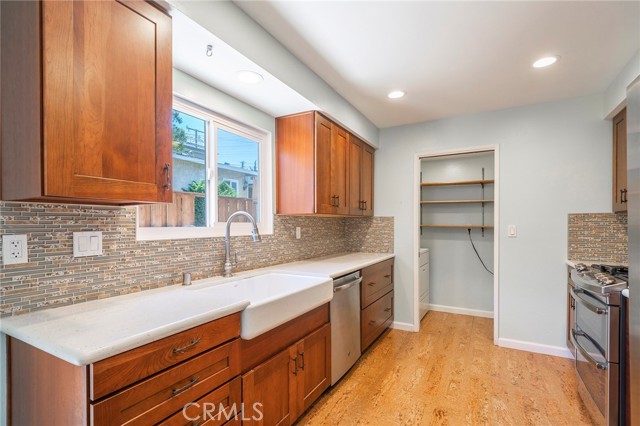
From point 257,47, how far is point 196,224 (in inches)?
45.3

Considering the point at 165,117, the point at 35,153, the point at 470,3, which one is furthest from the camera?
the point at 470,3

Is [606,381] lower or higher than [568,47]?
lower

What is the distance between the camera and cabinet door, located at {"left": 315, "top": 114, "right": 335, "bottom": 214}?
8.19 feet

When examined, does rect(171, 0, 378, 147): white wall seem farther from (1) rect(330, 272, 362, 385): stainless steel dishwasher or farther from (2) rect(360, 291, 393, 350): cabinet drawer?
(2) rect(360, 291, 393, 350): cabinet drawer

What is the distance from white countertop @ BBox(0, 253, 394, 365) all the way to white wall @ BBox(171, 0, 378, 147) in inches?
49.2

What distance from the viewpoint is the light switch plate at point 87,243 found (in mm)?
1300

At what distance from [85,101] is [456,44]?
6.53ft

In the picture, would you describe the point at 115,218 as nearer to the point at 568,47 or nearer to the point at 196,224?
the point at 196,224

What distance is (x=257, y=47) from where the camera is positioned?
1.69 m

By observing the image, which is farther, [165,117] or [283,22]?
[283,22]

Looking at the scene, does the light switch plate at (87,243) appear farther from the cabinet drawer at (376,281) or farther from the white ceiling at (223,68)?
the cabinet drawer at (376,281)

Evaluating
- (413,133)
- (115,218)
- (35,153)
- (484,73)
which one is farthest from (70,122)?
(413,133)

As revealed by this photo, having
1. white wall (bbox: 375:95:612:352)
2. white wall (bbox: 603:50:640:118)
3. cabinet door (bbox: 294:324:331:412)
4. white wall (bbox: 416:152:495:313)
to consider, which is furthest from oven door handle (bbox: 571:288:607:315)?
white wall (bbox: 416:152:495:313)

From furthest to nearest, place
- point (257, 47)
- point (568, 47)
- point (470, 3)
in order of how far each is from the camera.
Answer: point (568, 47), point (257, 47), point (470, 3)
